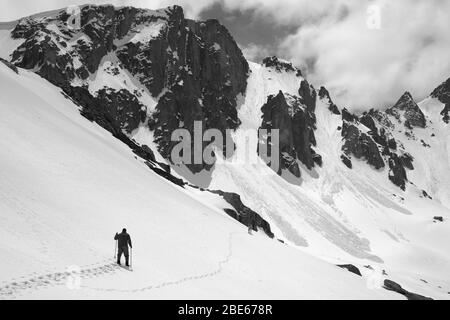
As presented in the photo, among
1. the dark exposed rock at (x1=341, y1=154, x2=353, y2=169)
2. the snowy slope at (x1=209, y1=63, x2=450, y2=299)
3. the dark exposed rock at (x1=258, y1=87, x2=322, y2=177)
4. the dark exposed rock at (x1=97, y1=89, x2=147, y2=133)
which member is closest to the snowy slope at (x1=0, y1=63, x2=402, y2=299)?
the snowy slope at (x1=209, y1=63, x2=450, y2=299)

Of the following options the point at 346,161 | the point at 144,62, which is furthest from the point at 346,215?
the point at 144,62

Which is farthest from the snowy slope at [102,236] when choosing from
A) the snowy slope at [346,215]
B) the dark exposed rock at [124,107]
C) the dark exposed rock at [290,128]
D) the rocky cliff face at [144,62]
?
the dark exposed rock at [290,128]

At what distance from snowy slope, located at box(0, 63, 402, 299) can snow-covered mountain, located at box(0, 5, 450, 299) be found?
11 centimetres

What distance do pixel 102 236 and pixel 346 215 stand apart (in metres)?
136

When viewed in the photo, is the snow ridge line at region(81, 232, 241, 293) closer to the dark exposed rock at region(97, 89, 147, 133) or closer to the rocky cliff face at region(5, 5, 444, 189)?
the rocky cliff face at region(5, 5, 444, 189)

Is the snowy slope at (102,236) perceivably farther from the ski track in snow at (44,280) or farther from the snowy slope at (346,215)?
the snowy slope at (346,215)

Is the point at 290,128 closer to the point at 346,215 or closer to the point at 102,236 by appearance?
the point at 346,215

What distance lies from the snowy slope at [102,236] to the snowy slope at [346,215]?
2705 inches

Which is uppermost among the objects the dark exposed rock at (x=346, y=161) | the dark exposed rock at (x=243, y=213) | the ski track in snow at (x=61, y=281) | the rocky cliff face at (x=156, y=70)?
the rocky cliff face at (x=156, y=70)

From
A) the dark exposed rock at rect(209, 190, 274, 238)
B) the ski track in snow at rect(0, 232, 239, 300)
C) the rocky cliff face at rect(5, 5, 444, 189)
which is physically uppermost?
the rocky cliff face at rect(5, 5, 444, 189)

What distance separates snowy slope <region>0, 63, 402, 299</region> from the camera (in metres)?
14.8

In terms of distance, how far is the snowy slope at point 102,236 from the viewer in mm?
14820

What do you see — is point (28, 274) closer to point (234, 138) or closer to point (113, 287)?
point (113, 287)
